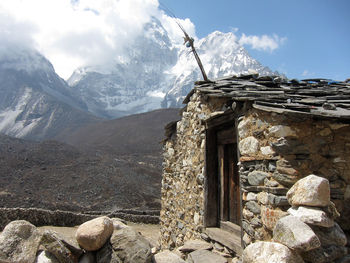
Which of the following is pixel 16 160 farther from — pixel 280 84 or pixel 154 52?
pixel 154 52

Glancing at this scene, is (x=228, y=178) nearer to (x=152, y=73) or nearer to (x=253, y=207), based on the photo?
(x=253, y=207)

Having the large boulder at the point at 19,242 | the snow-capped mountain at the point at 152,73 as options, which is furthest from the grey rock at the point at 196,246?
the snow-capped mountain at the point at 152,73

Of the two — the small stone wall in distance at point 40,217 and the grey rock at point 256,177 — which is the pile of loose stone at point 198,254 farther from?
the small stone wall in distance at point 40,217

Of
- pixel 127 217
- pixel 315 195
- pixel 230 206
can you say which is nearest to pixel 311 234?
pixel 315 195

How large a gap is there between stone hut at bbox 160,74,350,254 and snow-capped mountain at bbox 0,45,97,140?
241 feet

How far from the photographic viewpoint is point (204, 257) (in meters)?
4.25

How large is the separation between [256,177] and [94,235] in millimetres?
2139

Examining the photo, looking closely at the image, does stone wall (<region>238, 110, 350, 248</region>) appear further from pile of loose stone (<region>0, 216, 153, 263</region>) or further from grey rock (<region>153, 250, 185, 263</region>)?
pile of loose stone (<region>0, 216, 153, 263</region>)

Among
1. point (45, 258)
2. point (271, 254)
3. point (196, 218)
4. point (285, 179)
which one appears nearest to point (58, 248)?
point (45, 258)

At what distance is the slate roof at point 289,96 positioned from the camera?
337cm

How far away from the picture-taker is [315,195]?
2672mm

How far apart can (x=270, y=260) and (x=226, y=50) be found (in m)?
172

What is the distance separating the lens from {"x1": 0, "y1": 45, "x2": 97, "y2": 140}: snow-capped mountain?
76.6 metres

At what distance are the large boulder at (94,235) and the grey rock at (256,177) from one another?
1.95 meters
